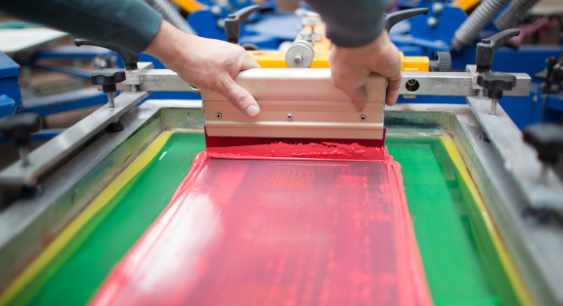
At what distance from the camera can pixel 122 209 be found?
93 centimetres

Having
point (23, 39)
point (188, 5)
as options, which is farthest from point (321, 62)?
point (23, 39)

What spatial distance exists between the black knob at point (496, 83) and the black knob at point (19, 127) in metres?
0.90

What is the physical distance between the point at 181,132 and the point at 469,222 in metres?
0.80

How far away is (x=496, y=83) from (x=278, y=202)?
1.79 ft

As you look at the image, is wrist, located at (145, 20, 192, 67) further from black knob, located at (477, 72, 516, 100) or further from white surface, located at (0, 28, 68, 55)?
white surface, located at (0, 28, 68, 55)

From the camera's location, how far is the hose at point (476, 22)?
150cm

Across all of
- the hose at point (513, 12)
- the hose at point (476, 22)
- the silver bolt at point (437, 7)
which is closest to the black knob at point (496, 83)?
the hose at point (476, 22)

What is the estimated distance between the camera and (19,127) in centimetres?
72

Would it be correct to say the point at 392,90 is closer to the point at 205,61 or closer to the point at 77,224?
the point at 205,61

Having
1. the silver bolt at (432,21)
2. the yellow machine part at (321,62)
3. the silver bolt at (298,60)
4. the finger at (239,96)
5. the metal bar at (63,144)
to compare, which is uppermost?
the silver bolt at (432,21)

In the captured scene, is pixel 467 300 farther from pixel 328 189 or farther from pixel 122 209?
pixel 122 209

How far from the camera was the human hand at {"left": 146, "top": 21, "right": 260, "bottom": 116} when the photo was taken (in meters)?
0.88

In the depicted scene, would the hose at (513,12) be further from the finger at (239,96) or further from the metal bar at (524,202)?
the finger at (239,96)

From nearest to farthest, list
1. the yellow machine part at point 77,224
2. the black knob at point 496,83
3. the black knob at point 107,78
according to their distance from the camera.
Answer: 1. the yellow machine part at point 77,224
2. the black knob at point 496,83
3. the black knob at point 107,78
